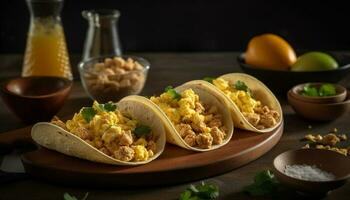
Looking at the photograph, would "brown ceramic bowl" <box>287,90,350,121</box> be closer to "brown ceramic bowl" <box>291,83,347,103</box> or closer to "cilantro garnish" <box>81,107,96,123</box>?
"brown ceramic bowl" <box>291,83,347,103</box>

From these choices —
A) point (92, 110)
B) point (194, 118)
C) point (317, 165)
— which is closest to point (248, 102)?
point (194, 118)

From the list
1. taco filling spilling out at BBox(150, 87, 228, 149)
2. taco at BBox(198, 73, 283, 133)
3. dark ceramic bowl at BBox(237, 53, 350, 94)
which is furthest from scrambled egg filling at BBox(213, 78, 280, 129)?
dark ceramic bowl at BBox(237, 53, 350, 94)

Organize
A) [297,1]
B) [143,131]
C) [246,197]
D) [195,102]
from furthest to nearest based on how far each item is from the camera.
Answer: [297,1], [195,102], [143,131], [246,197]

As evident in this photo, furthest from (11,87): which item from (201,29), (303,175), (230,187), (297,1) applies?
(297,1)

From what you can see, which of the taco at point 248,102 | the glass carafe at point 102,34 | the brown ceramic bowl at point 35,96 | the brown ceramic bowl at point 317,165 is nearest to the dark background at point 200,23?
the glass carafe at point 102,34

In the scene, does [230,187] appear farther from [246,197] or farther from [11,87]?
[11,87]

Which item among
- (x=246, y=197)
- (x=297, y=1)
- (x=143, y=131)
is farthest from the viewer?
(x=297, y=1)

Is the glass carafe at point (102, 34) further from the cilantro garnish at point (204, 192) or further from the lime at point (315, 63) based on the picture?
the cilantro garnish at point (204, 192)
